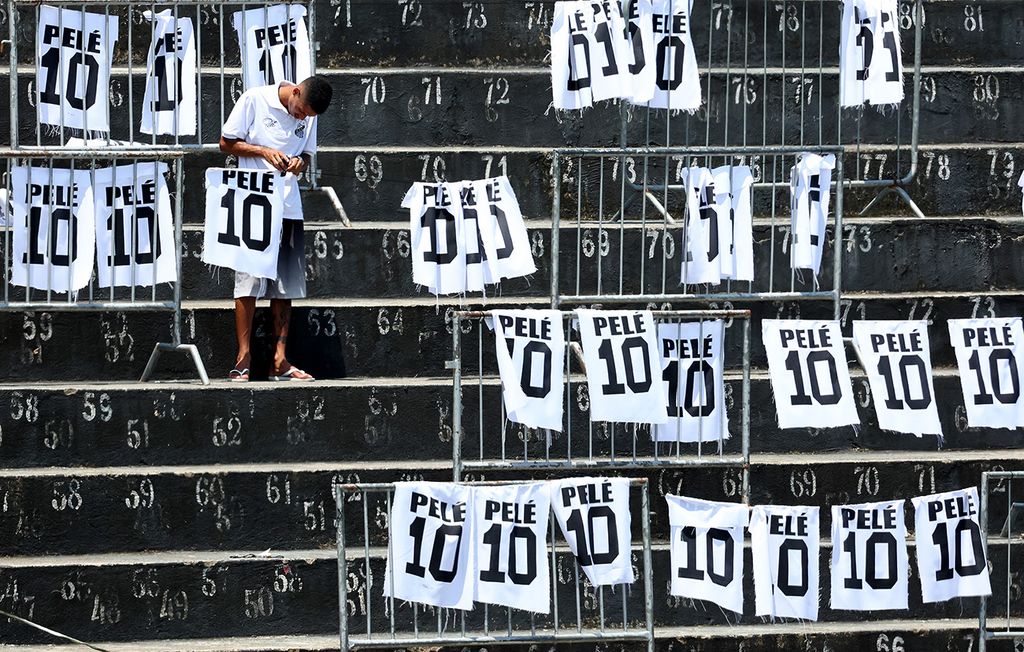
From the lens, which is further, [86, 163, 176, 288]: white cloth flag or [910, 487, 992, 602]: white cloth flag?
[86, 163, 176, 288]: white cloth flag

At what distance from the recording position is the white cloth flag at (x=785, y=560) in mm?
8258

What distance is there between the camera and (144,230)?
9.69 metres

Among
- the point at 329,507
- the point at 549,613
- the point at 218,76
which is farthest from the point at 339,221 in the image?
the point at 549,613

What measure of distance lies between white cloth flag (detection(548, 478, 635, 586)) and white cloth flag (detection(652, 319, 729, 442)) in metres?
0.75

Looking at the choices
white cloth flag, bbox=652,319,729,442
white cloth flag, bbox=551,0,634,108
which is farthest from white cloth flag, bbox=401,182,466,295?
white cloth flag, bbox=652,319,729,442

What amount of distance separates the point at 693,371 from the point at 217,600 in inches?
95.2

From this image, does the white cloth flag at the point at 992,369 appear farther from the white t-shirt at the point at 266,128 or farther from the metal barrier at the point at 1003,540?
the white t-shirt at the point at 266,128

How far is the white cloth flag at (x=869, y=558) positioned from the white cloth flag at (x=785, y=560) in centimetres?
11

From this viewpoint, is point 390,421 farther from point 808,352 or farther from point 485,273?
point 808,352

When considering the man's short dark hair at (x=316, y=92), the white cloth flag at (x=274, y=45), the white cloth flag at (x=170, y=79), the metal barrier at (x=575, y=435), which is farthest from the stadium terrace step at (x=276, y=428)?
the white cloth flag at (x=274, y=45)

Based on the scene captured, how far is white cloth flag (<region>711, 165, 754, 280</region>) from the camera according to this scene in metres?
9.66

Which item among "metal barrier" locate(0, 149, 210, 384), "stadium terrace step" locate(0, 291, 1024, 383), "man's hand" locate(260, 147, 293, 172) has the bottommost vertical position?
"stadium terrace step" locate(0, 291, 1024, 383)

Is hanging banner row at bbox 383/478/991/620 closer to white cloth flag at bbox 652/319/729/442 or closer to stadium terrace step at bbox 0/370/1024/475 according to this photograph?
white cloth flag at bbox 652/319/729/442

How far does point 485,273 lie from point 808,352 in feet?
5.38
